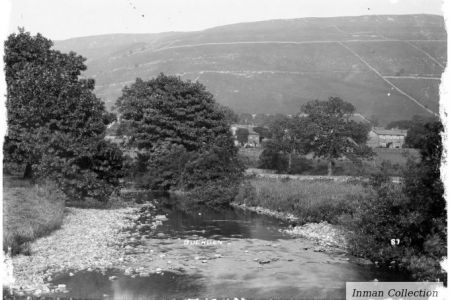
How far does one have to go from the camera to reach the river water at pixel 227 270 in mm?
25812

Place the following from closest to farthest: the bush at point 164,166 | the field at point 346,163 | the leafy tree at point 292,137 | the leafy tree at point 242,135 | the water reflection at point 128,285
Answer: the water reflection at point 128,285 < the bush at point 164,166 < the field at point 346,163 < the leafy tree at point 292,137 < the leafy tree at point 242,135

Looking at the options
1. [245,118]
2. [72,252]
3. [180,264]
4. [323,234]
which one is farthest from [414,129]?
[72,252]

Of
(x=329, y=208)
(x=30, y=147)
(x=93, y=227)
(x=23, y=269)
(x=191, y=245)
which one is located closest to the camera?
(x=23, y=269)

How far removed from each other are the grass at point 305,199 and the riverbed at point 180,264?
12.7 ft

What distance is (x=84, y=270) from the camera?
95.3 ft

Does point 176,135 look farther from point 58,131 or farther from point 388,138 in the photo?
point 388,138

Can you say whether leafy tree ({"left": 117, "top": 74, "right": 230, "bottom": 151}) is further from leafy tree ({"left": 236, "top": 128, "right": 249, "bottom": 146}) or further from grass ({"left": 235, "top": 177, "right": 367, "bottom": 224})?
leafy tree ({"left": 236, "top": 128, "right": 249, "bottom": 146})

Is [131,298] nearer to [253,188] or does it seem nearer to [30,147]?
[30,147]

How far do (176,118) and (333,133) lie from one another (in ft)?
88.8

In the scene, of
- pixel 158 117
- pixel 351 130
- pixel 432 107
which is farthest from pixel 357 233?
pixel 432 107

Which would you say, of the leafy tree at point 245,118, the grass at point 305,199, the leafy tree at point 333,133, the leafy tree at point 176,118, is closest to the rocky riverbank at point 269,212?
the grass at point 305,199

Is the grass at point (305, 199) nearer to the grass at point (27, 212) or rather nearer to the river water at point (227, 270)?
the river water at point (227, 270)

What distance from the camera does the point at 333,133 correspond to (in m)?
95.6

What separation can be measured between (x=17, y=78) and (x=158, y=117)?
31720 mm
